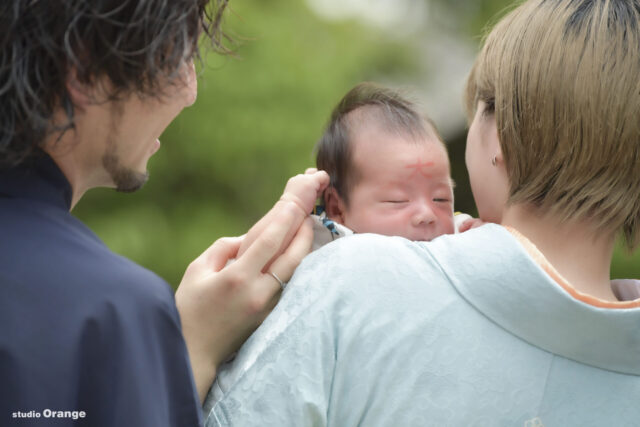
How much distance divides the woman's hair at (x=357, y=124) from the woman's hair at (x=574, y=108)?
2.47 ft

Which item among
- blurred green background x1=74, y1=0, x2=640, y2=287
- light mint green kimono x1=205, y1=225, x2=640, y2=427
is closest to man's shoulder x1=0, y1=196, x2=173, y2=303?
light mint green kimono x1=205, y1=225, x2=640, y2=427

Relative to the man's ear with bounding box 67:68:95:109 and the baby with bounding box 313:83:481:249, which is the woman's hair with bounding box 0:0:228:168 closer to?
the man's ear with bounding box 67:68:95:109

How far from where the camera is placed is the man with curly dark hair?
3.74 ft

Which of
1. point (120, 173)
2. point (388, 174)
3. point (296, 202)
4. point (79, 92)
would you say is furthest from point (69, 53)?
point (388, 174)

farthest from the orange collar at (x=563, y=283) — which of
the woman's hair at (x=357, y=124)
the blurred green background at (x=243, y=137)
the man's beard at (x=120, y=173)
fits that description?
the blurred green background at (x=243, y=137)

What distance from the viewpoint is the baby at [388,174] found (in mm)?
2162

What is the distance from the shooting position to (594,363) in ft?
4.66

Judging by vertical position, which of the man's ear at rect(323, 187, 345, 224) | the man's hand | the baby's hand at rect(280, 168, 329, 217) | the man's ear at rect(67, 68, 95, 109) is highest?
the man's ear at rect(67, 68, 95, 109)

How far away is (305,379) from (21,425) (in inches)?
18.9

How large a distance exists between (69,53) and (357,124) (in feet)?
4.11

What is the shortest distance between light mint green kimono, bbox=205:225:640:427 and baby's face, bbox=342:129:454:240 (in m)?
0.71

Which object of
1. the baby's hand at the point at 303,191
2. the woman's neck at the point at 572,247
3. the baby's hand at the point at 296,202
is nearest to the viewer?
the woman's neck at the point at 572,247

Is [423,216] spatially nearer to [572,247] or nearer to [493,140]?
[493,140]

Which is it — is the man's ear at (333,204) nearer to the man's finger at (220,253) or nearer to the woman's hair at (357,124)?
the woman's hair at (357,124)
